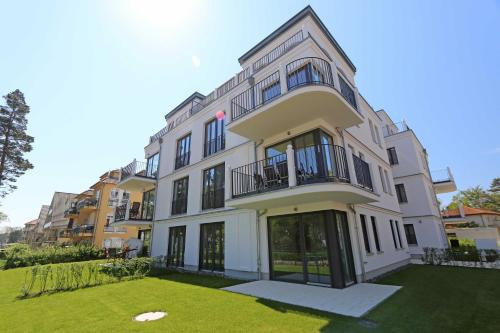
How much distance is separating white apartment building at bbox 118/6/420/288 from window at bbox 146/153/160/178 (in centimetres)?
383

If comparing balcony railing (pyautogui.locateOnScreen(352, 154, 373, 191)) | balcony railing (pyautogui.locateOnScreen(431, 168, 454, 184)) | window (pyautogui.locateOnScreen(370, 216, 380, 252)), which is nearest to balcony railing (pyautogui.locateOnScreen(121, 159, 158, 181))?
balcony railing (pyautogui.locateOnScreen(352, 154, 373, 191))

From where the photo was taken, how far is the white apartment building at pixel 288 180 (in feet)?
25.5

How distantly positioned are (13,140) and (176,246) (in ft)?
80.7

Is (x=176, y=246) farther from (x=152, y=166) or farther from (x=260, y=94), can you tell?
(x=260, y=94)

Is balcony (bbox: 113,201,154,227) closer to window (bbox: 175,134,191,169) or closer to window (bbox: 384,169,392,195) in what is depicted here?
window (bbox: 175,134,191,169)

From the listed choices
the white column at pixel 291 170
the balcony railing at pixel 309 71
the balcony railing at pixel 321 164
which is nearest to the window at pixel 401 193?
the balcony railing at pixel 321 164

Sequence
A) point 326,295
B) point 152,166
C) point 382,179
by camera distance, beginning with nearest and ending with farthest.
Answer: point 326,295 < point 382,179 < point 152,166

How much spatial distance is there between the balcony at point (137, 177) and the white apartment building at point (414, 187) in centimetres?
2040

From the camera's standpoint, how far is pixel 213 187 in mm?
12578

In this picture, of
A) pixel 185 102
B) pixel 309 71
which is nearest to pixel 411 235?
pixel 309 71

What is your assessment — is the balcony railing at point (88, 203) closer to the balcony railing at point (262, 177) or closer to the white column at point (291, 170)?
the balcony railing at point (262, 177)

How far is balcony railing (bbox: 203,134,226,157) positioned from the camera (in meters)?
12.8

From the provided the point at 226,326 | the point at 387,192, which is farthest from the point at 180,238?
the point at 387,192

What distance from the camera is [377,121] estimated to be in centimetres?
Answer: 1602
